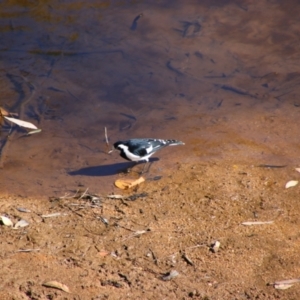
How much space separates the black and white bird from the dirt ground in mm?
357

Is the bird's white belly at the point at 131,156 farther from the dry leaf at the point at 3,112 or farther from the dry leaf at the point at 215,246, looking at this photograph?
the dry leaf at the point at 3,112

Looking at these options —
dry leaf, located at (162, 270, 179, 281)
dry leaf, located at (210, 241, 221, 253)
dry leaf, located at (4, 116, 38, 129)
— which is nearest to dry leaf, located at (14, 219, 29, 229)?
dry leaf, located at (162, 270, 179, 281)

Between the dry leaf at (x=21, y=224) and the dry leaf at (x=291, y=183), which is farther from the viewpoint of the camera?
the dry leaf at (x=291, y=183)

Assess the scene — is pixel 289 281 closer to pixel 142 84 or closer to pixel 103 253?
pixel 103 253

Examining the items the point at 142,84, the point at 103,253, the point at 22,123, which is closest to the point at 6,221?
the point at 103,253

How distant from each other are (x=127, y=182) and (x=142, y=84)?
3055 mm

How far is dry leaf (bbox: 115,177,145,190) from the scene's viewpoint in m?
7.63

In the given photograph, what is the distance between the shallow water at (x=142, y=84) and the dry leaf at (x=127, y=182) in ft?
0.45

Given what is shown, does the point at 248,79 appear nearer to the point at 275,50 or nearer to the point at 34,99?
the point at 275,50

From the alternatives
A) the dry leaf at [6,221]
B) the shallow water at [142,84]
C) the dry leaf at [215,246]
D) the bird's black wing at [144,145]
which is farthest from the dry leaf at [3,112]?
the dry leaf at [215,246]

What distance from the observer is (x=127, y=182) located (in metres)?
7.75

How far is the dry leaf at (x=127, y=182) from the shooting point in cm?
763

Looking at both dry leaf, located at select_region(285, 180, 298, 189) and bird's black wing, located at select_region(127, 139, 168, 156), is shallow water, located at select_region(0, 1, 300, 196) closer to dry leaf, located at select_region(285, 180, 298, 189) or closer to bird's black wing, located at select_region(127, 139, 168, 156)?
bird's black wing, located at select_region(127, 139, 168, 156)

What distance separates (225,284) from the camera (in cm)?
582
